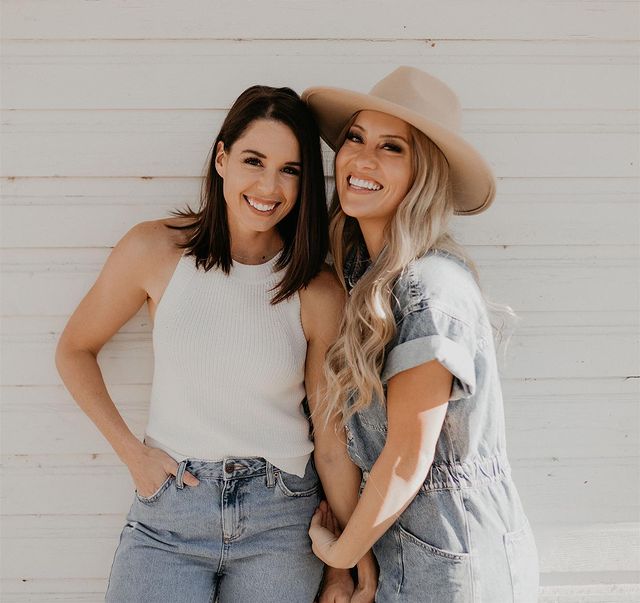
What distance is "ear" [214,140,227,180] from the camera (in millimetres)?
2021

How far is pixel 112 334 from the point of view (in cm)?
216

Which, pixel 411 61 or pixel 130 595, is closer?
pixel 130 595

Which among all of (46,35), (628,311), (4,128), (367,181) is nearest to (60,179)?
(4,128)

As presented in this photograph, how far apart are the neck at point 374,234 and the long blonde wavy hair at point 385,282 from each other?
4 centimetres

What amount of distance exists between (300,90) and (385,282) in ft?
2.78

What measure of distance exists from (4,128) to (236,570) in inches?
63.3

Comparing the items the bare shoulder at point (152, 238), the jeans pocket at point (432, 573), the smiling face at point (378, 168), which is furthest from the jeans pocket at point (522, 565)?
the bare shoulder at point (152, 238)

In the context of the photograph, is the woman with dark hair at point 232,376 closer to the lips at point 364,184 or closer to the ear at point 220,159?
the ear at point 220,159

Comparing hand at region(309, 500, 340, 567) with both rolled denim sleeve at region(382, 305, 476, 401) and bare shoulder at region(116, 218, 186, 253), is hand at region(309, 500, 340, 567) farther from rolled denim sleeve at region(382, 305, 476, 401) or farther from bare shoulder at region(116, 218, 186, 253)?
bare shoulder at region(116, 218, 186, 253)

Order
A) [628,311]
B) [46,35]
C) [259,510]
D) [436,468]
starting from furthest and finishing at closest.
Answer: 1. [628,311]
2. [46,35]
3. [259,510]
4. [436,468]

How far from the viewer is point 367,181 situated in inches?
74.2

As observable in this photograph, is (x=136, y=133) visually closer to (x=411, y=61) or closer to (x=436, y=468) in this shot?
(x=411, y=61)

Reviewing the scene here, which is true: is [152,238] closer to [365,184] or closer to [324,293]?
[324,293]

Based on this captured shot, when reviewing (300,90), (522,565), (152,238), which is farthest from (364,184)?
(522,565)
